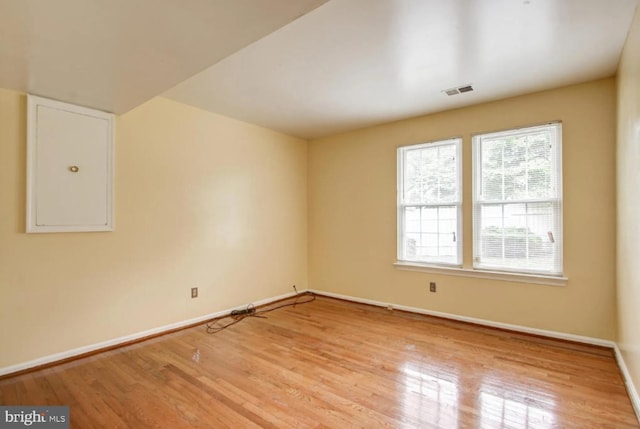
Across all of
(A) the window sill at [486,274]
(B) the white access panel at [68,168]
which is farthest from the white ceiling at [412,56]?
(A) the window sill at [486,274]

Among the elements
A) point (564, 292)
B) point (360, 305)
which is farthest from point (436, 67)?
point (360, 305)

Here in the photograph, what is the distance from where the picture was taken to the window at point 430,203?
3699mm

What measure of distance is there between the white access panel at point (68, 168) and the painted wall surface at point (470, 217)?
2825mm

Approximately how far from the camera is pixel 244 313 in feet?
12.9

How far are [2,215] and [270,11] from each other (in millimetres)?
2513

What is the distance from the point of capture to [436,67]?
2.65 metres

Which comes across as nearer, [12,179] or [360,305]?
[12,179]

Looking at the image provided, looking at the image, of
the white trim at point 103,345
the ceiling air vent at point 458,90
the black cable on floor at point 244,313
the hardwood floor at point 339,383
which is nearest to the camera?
the hardwood floor at point 339,383

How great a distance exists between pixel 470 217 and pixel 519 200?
500 mm

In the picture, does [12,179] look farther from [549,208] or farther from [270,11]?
[549,208]

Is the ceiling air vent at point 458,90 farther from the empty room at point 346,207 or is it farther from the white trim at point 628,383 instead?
the white trim at point 628,383

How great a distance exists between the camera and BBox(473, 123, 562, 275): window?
10.2ft

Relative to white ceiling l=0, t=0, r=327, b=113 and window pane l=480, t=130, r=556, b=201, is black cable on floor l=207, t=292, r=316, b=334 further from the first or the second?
window pane l=480, t=130, r=556, b=201

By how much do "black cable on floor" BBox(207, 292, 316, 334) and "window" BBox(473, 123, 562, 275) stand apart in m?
2.38
